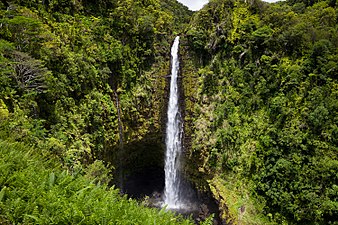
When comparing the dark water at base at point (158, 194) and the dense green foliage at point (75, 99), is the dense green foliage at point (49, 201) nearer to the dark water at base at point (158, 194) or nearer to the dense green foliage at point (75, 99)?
the dense green foliage at point (75, 99)

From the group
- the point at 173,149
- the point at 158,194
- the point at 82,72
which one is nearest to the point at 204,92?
the point at 173,149

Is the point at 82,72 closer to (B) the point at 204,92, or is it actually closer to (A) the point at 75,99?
(A) the point at 75,99

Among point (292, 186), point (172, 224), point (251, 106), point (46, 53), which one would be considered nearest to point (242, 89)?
point (251, 106)

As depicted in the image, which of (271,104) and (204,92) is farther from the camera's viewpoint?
(204,92)

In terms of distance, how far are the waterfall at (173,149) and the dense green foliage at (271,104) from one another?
1.82 metres

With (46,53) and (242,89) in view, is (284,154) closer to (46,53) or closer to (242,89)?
(242,89)

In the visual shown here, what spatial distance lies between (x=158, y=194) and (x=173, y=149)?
421 cm

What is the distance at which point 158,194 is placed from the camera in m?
21.8

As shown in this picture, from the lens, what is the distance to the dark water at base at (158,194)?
18.5m

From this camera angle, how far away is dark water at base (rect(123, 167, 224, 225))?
18453 millimetres

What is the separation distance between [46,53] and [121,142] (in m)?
8.53

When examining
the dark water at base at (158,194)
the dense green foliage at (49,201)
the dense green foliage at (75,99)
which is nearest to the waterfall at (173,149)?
the dark water at base at (158,194)

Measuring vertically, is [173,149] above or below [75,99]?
below

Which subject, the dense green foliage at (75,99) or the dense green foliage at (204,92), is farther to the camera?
the dense green foliage at (204,92)
